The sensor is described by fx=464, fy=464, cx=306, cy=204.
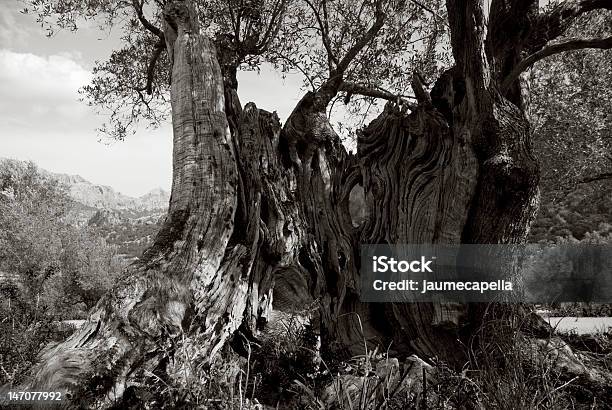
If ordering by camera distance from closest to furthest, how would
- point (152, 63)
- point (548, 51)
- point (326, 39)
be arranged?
point (548, 51) < point (326, 39) < point (152, 63)

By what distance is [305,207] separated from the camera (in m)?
6.67

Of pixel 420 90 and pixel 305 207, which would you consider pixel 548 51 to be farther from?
pixel 305 207

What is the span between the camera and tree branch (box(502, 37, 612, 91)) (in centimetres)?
565

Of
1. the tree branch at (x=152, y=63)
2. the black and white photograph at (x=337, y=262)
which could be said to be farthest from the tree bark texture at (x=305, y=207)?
the tree branch at (x=152, y=63)

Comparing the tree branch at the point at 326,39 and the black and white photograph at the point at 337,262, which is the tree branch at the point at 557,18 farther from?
the tree branch at the point at 326,39

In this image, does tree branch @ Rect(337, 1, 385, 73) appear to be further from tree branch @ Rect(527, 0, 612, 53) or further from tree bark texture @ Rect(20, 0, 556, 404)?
tree branch @ Rect(527, 0, 612, 53)

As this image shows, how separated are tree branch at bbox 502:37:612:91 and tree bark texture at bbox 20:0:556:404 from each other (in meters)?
0.26

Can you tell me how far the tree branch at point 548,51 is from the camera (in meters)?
5.65

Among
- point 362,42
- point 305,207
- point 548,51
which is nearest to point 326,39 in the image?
point 362,42

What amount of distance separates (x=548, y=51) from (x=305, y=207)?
3706mm

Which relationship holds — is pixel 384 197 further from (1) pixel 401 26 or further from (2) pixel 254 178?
(1) pixel 401 26

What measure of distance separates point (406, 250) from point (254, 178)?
2.19 metres

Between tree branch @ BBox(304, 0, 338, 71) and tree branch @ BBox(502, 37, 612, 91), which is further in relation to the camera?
tree branch @ BBox(304, 0, 338, 71)

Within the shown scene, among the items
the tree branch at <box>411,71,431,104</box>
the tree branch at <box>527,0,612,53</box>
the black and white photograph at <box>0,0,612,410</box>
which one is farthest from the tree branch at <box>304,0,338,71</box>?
the tree branch at <box>527,0,612,53</box>
